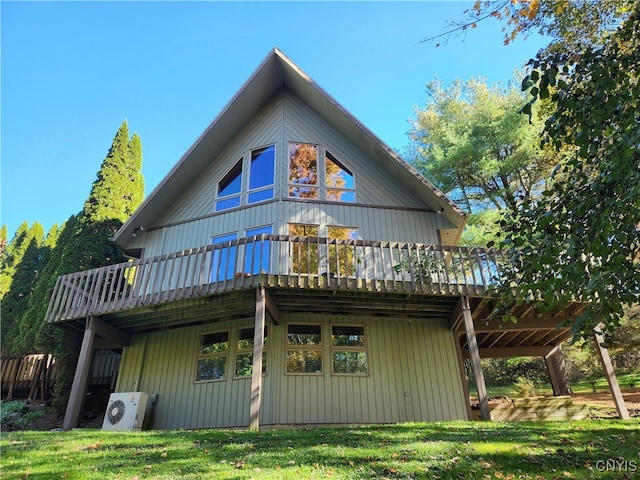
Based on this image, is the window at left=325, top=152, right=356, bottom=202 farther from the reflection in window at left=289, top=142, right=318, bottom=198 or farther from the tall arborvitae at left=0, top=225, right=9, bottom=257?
the tall arborvitae at left=0, top=225, right=9, bottom=257

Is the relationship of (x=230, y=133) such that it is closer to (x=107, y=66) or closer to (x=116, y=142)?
(x=107, y=66)

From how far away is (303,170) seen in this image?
12969 mm

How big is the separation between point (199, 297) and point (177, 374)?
2949 millimetres

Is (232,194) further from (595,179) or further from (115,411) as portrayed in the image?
(595,179)

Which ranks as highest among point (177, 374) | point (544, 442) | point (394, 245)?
point (394, 245)

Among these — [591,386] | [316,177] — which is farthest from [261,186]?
[591,386]

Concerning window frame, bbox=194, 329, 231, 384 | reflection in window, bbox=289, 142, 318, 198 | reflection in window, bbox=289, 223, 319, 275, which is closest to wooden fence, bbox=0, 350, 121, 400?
window frame, bbox=194, 329, 231, 384

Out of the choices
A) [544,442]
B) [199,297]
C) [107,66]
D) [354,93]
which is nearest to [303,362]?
[199,297]

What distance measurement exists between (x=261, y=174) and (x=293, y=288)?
4.95 meters

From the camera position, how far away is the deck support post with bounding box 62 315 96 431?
29.9ft

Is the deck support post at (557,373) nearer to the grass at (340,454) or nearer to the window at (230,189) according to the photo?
the grass at (340,454)

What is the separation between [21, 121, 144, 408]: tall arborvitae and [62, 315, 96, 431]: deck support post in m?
3.66

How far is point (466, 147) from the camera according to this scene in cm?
1805

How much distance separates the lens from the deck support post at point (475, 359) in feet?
28.3
